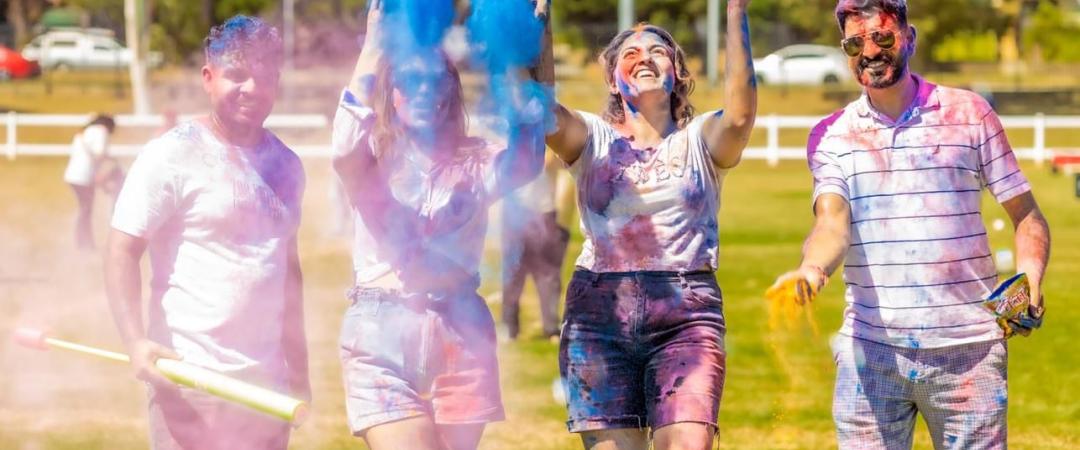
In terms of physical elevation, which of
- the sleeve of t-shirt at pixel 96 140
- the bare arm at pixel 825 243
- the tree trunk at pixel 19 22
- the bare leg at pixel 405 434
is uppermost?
the bare arm at pixel 825 243

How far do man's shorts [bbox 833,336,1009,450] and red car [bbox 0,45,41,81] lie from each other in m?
43.9

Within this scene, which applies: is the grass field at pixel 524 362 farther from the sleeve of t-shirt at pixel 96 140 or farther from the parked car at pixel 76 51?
the parked car at pixel 76 51

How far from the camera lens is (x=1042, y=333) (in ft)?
40.2

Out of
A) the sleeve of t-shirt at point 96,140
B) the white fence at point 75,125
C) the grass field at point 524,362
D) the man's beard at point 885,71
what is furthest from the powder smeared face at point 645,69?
the white fence at point 75,125

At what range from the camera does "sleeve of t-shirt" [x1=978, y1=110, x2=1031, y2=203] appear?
5.02 m

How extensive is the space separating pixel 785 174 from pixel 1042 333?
20.6 m

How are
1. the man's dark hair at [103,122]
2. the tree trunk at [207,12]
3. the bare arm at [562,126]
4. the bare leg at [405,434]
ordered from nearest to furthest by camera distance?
the bare leg at [405,434], the bare arm at [562,126], the man's dark hair at [103,122], the tree trunk at [207,12]

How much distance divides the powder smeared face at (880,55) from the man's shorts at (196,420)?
2.03 meters

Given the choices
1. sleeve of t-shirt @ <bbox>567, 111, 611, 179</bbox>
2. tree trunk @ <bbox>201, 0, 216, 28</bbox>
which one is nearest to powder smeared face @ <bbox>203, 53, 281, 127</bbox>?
sleeve of t-shirt @ <bbox>567, 111, 611, 179</bbox>

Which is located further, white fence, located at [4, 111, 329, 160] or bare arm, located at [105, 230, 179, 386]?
white fence, located at [4, 111, 329, 160]

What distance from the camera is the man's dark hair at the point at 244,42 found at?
4902 millimetres

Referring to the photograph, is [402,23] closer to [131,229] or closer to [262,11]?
[131,229]

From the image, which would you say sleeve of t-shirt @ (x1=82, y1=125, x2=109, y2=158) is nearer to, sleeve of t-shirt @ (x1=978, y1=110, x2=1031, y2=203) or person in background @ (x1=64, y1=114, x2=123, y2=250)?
person in background @ (x1=64, y1=114, x2=123, y2=250)

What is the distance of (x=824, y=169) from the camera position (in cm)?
509
